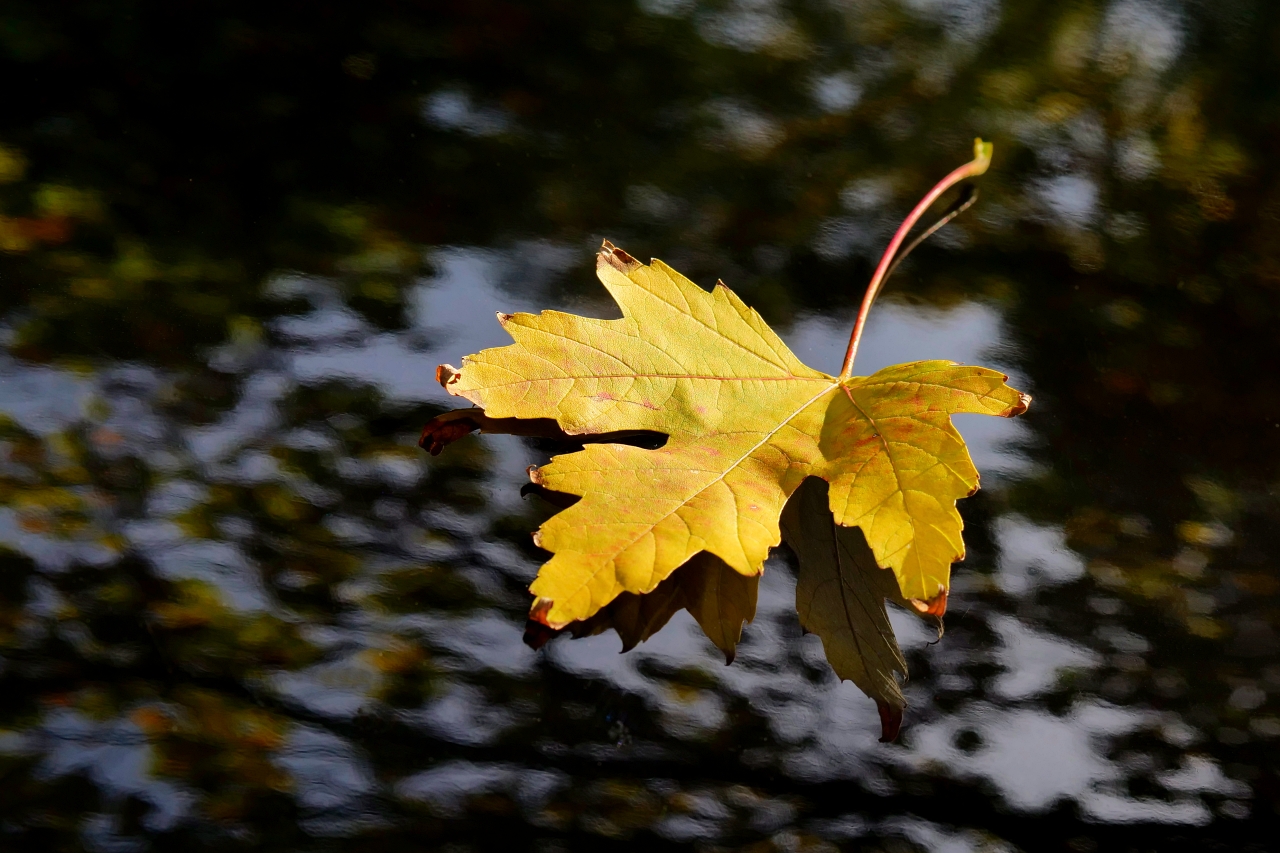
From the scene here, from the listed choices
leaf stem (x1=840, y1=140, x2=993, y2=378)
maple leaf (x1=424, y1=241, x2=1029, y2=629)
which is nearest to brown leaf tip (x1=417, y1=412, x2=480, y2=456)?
maple leaf (x1=424, y1=241, x2=1029, y2=629)

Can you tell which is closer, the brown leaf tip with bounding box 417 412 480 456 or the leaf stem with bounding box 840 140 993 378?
the brown leaf tip with bounding box 417 412 480 456

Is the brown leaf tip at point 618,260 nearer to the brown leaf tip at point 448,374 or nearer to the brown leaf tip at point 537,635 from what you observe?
the brown leaf tip at point 448,374

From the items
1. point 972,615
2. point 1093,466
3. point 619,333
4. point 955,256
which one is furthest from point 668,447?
point 955,256

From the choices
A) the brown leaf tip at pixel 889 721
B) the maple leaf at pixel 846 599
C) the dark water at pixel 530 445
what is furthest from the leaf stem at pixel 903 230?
the brown leaf tip at pixel 889 721

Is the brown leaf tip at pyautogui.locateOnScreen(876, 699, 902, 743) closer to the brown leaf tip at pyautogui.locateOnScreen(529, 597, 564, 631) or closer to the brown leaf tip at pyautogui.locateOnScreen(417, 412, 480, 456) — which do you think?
the brown leaf tip at pyautogui.locateOnScreen(529, 597, 564, 631)

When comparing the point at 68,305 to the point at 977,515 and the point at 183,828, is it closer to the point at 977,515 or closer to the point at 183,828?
the point at 183,828

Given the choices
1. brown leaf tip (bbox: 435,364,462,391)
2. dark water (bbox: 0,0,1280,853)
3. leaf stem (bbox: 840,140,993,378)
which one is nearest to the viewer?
dark water (bbox: 0,0,1280,853)

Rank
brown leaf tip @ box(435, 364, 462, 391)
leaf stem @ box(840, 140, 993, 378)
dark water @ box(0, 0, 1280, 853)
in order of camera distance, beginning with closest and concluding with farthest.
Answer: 1. dark water @ box(0, 0, 1280, 853)
2. brown leaf tip @ box(435, 364, 462, 391)
3. leaf stem @ box(840, 140, 993, 378)

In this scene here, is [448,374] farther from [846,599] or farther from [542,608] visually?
[846,599]

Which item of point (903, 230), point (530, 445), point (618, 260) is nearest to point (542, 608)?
point (530, 445)
